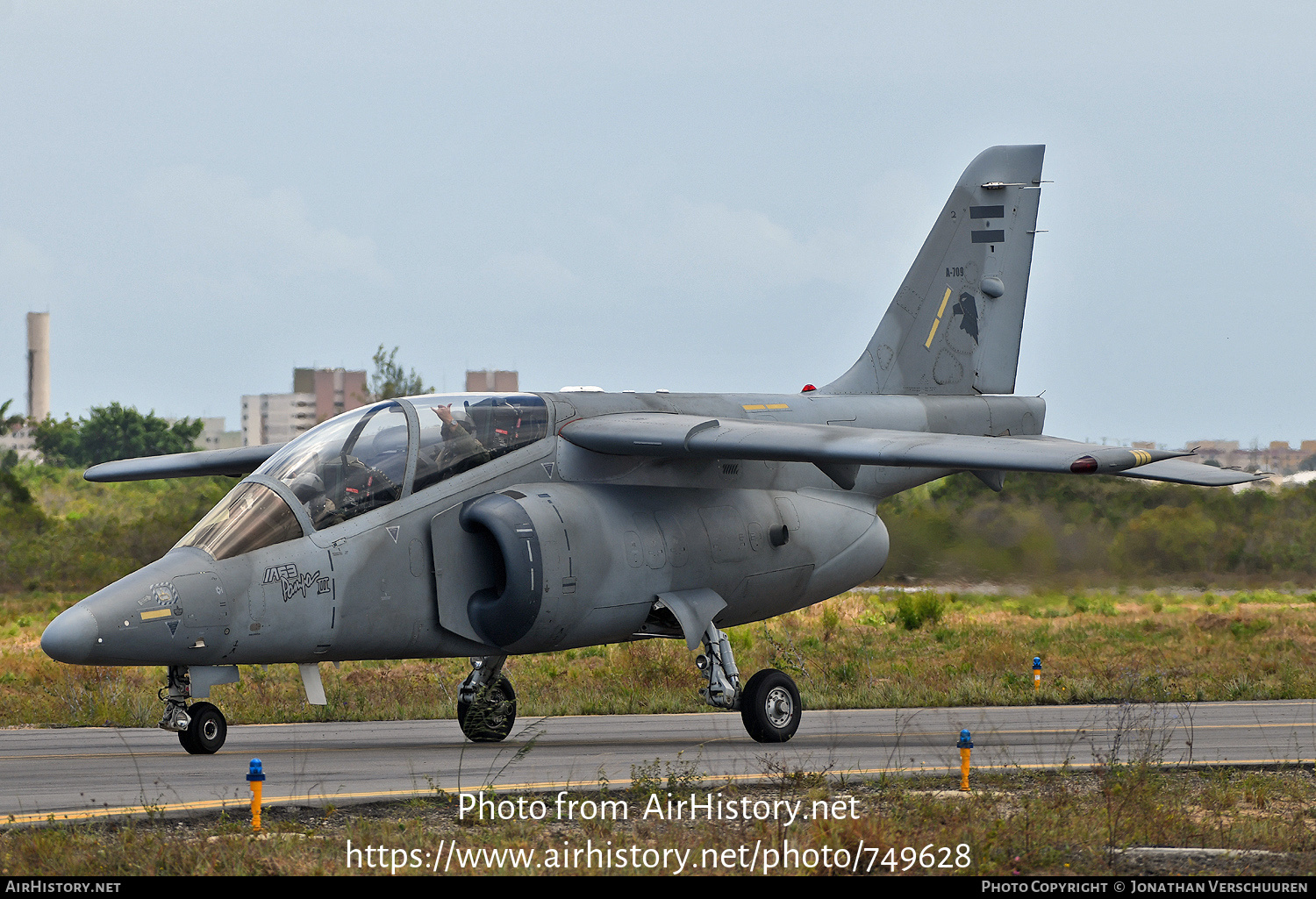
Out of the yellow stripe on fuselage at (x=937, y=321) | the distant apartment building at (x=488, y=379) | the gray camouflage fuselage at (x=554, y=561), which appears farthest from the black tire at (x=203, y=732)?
the distant apartment building at (x=488, y=379)

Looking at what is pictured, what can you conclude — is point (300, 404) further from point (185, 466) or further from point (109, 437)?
point (185, 466)

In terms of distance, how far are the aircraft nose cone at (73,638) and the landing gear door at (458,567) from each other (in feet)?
10.9

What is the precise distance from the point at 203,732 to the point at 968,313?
12349 millimetres

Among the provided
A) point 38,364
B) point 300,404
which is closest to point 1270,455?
point 300,404

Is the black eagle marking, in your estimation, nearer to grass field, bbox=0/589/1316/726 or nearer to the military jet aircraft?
the military jet aircraft

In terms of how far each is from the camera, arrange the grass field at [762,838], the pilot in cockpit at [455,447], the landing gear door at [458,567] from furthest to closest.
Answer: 1. the pilot in cockpit at [455,447]
2. the landing gear door at [458,567]
3. the grass field at [762,838]

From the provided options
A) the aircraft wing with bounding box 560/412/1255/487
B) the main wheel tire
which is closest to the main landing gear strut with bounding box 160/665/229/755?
the aircraft wing with bounding box 560/412/1255/487

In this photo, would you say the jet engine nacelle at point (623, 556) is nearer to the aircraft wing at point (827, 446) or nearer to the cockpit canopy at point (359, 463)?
the cockpit canopy at point (359, 463)

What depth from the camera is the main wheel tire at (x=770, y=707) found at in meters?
15.8

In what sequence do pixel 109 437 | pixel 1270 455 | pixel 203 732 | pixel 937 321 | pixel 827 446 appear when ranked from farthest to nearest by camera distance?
1. pixel 109 437
2. pixel 1270 455
3. pixel 937 321
4. pixel 827 446
5. pixel 203 732

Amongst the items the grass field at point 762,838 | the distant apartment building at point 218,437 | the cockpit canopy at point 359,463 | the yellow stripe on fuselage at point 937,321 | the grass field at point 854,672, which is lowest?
the distant apartment building at point 218,437

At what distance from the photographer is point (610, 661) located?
26891mm

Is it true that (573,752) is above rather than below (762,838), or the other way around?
below

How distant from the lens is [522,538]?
559 inches
